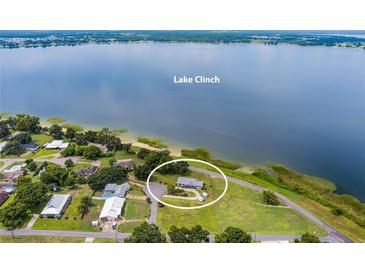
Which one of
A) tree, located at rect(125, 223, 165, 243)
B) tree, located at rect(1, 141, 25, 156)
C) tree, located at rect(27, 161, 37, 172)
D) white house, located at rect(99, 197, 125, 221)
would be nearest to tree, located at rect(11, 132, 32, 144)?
tree, located at rect(1, 141, 25, 156)

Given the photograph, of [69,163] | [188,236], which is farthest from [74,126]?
[188,236]

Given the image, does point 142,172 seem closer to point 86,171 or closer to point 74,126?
point 86,171

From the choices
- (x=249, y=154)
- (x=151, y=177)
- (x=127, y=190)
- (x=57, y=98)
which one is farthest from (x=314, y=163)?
(x=57, y=98)

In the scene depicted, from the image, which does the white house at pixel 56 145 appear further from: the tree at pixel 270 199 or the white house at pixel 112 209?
the tree at pixel 270 199

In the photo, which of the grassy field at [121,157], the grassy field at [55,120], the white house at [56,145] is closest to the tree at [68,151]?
the white house at [56,145]

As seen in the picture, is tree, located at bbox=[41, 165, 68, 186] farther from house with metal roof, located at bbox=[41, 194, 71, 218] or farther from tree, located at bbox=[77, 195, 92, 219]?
tree, located at bbox=[77, 195, 92, 219]

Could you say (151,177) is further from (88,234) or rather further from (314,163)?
(314,163)
